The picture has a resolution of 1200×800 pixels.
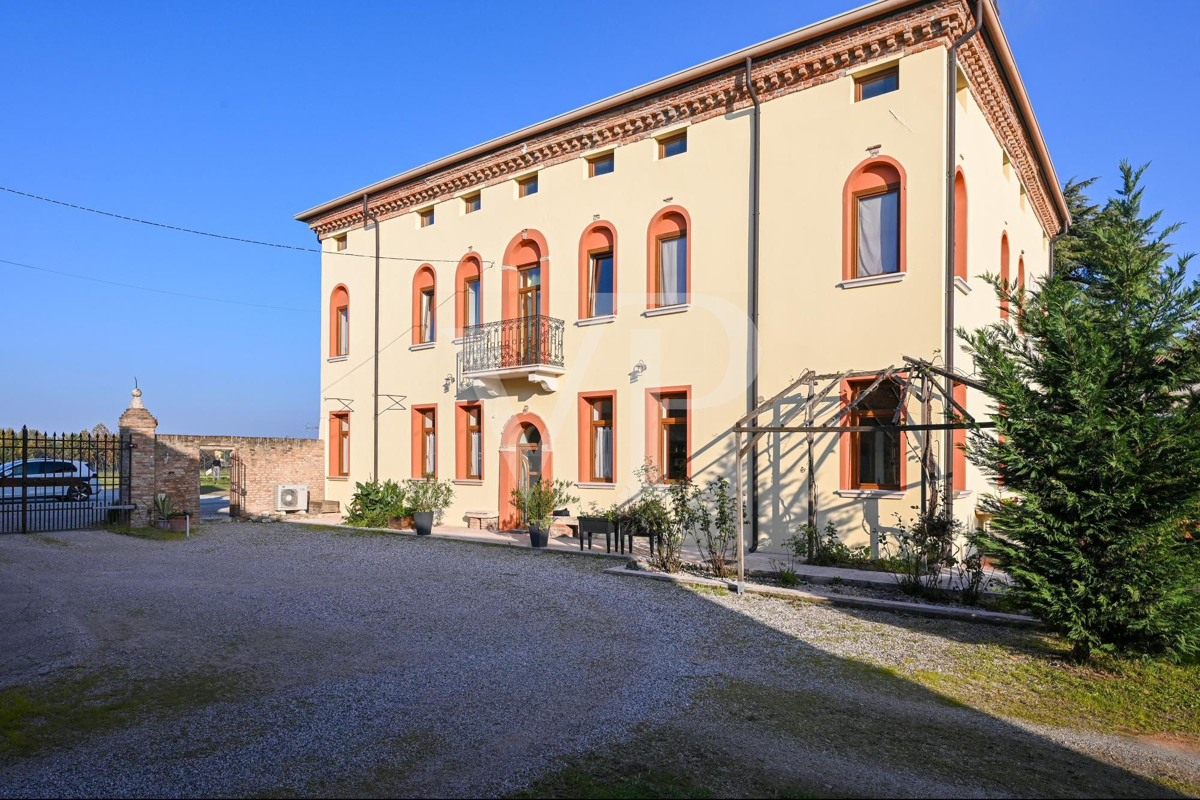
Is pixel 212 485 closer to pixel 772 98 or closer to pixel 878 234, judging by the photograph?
pixel 772 98

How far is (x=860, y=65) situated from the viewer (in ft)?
40.1

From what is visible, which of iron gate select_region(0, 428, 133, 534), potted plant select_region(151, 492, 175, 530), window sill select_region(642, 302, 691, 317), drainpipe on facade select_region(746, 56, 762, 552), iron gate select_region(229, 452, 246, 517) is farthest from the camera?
iron gate select_region(229, 452, 246, 517)

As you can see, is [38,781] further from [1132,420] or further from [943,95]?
[943,95]

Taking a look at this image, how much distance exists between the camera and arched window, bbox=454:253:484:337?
18344 millimetres

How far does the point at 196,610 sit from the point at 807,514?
865 centimetres

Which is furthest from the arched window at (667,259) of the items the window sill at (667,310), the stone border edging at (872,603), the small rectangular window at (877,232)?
the stone border edging at (872,603)

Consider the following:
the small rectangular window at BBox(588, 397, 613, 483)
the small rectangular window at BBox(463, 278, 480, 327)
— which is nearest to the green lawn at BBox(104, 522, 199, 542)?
the small rectangular window at BBox(463, 278, 480, 327)

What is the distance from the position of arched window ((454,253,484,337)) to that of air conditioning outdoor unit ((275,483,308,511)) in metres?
6.53

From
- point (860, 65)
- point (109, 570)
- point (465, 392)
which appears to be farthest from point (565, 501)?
point (860, 65)

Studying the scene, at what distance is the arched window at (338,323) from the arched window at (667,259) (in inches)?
413

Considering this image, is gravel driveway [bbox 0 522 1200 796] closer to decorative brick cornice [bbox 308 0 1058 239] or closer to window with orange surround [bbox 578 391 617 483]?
window with orange surround [bbox 578 391 617 483]

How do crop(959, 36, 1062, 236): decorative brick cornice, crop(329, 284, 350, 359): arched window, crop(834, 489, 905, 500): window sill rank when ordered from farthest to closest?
1. crop(329, 284, 350, 359): arched window
2. crop(959, 36, 1062, 236): decorative brick cornice
3. crop(834, 489, 905, 500): window sill

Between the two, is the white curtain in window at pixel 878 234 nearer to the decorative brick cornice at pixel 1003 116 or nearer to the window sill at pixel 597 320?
the decorative brick cornice at pixel 1003 116

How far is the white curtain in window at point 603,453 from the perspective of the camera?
15.5m
